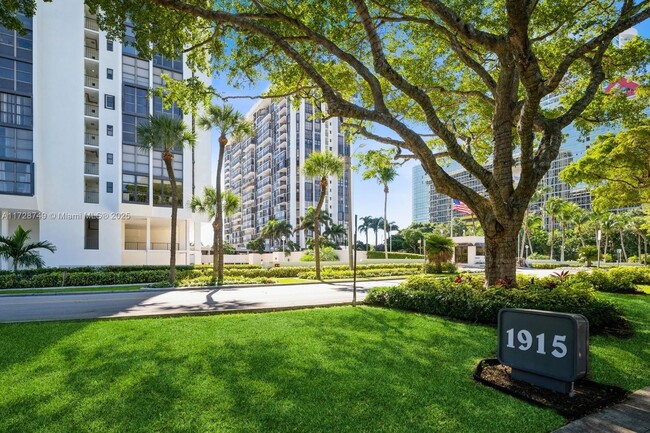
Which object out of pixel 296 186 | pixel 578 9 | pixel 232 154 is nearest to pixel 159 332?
pixel 578 9

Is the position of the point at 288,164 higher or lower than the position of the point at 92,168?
higher

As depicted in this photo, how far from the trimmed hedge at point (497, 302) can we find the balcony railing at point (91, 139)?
32.8m

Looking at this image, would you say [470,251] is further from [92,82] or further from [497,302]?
[92,82]

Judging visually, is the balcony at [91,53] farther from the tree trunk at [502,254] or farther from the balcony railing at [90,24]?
the tree trunk at [502,254]

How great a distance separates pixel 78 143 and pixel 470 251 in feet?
153

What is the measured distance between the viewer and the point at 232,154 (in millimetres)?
128250

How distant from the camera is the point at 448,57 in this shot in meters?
14.1

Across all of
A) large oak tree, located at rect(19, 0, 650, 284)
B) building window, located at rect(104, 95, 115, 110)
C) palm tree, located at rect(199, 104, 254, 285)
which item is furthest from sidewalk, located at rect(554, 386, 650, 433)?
building window, located at rect(104, 95, 115, 110)

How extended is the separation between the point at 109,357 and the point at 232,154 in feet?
419

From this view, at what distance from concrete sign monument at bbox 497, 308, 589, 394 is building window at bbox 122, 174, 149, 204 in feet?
111

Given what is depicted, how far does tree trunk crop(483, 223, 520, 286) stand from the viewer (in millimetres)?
9883

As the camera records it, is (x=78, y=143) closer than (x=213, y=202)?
Yes

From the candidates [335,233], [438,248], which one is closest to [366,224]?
[335,233]

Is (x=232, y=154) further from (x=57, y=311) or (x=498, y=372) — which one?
(x=498, y=372)
